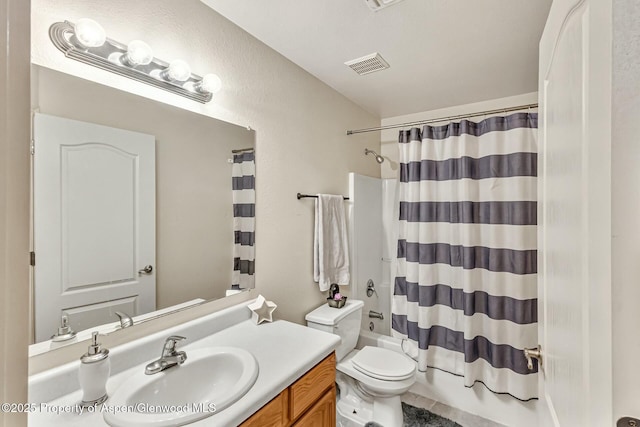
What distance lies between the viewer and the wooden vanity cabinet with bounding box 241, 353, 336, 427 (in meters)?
0.95

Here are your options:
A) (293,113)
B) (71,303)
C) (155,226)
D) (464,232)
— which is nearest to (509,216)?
(464,232)

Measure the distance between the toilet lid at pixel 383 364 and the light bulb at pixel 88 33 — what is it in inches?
78.1

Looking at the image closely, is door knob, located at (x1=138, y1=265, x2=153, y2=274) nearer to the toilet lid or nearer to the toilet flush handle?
the toilet lid

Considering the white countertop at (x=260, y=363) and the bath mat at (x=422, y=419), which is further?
the bath mat at (x=422, y=419)

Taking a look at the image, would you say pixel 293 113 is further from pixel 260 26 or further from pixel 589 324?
pixel 589 324

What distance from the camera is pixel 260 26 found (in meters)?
1.53

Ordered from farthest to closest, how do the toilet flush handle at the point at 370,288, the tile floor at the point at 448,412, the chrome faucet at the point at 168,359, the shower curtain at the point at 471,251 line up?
the toilet flush handle at the point at 370,288
the tile floor at the point at 448,412
the shower curtain at the point at 471,251
the chrome faucet at the point at 168,359

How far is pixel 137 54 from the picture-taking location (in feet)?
3.49

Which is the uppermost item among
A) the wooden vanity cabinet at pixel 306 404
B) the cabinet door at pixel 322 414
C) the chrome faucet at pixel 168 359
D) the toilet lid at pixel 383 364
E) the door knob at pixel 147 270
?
the door knob at pixel 147 270

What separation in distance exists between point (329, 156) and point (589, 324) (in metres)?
1.86

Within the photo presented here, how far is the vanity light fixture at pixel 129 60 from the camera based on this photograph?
37.0 inches

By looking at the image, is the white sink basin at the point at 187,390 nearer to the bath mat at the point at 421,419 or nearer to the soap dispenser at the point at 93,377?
the soap dispenser at the point at 93,377

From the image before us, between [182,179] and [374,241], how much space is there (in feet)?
6.13

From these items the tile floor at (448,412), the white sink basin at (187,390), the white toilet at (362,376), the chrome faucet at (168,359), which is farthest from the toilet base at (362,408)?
the chrome faucet at (168,359)
